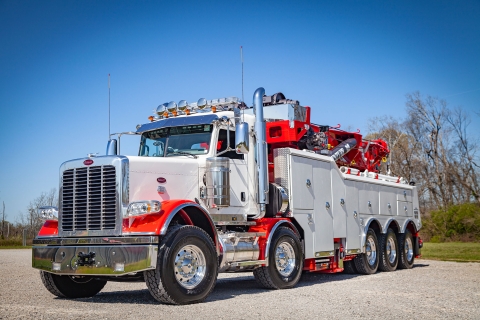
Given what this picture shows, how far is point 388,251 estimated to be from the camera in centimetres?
1631

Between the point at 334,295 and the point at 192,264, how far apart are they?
104 inches

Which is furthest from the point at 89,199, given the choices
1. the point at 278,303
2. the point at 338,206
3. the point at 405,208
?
the point at 405,208

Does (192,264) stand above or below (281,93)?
below

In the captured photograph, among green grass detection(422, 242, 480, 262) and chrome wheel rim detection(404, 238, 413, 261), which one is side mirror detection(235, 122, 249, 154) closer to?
chrome wheel rim detection(404, 238, 413, 261)

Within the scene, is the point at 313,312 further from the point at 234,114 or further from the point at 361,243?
the point at 361,243

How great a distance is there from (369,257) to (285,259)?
480cm

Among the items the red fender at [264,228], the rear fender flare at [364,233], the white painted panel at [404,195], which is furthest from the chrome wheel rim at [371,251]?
the red fender at [264,228]

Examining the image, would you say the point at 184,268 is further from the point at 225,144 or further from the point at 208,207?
the point at 225,144

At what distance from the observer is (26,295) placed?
409 inches

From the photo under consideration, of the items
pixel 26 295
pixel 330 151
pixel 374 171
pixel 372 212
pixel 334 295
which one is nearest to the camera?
pixel 334 295

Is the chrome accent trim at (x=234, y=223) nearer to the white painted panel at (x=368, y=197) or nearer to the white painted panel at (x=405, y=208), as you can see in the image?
the white painted panel at (x=368, y=197)

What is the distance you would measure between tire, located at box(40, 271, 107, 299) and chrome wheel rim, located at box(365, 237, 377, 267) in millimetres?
7804

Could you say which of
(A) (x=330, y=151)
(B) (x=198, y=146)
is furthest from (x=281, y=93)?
(B) (x=198, y=146)

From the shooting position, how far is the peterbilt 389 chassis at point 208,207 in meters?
8.56
